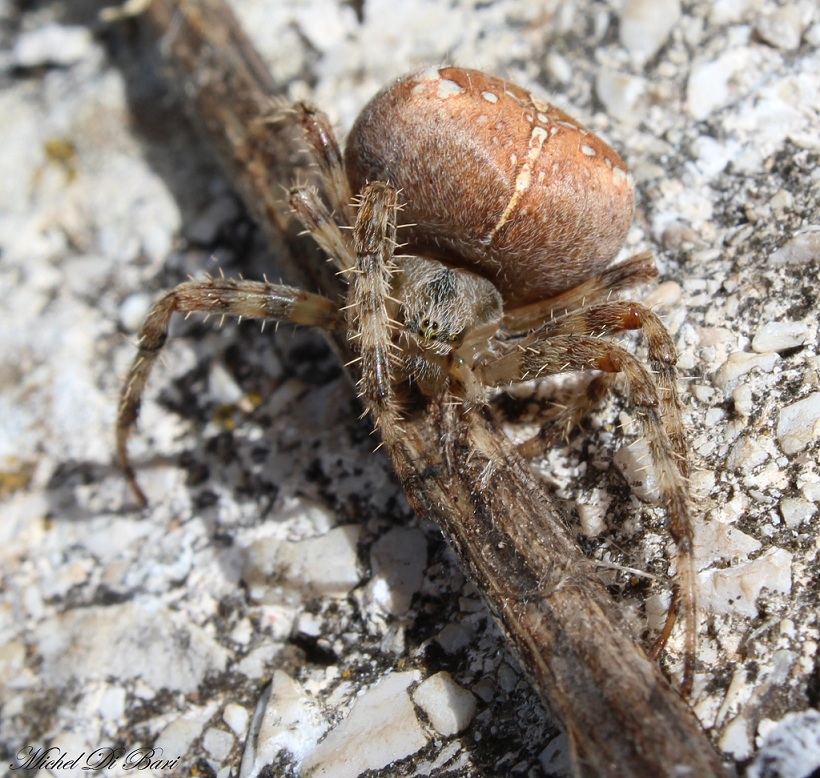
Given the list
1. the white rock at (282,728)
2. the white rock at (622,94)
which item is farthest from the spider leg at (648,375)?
the white rock at (622,94)

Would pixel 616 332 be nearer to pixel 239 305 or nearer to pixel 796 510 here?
pixel 796 510

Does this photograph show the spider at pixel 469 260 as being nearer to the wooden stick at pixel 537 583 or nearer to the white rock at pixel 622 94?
the wooden stick at pixel 537 583

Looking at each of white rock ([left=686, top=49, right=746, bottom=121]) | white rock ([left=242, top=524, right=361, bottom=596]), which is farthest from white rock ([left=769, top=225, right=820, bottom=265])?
white rock ([left=242, top=524, right=361, bottom=596])

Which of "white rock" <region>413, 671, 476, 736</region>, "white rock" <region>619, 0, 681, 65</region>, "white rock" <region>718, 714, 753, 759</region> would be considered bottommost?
"white rock" <region>413, 671, 476, 736</region>

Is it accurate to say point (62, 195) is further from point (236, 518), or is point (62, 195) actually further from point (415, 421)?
point (415, 421)

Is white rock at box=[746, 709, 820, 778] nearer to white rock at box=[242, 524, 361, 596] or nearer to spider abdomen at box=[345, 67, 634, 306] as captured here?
white rock at box=[242, 524, 361, 596]
